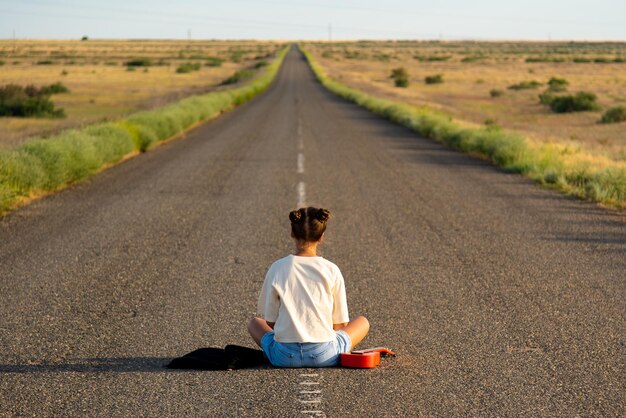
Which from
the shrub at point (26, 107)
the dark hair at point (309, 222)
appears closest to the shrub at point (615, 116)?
the shrub at point (26, 107)

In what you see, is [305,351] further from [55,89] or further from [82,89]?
[82,89]

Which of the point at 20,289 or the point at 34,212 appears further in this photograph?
the point at 34,212

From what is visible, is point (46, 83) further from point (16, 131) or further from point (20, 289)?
point (20, 289)

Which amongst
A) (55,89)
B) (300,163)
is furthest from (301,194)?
(55,89)

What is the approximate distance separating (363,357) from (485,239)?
490 centimetres

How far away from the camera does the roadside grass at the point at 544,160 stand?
1385 cm

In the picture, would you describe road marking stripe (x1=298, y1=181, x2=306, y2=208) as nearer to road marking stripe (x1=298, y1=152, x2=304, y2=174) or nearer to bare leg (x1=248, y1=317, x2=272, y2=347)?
road marking stripe (x1=298, y1=152, x2=304, y2=174)

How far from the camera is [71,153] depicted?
15.4m

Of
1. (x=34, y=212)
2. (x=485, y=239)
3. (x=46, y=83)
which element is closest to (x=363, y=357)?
(x=485, y=239)

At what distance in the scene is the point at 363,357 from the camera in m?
5.32

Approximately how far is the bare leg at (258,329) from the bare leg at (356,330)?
51 cm

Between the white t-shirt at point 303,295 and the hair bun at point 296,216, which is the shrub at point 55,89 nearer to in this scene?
the white t-shirt at point 303,295

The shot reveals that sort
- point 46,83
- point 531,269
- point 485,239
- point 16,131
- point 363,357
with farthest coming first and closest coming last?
point 46,83 < point 16,131 < point 485,239 < point 531,269 < point 363,357

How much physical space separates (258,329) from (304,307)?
44 centimetres
